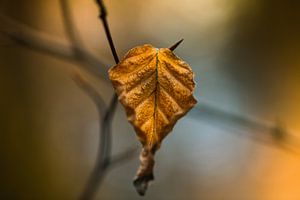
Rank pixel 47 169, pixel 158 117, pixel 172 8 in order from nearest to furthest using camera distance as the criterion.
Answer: pixel 158 117, pixel 47 169, pixel 172 8

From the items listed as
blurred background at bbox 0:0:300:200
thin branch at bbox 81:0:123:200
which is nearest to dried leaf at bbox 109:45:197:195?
thin branch at bbox 81:0:123:200

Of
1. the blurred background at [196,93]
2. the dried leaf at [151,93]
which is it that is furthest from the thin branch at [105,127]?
the blurred background at [196,93]

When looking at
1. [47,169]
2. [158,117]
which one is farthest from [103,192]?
[158,117]

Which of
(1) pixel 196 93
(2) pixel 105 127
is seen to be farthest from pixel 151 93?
(1) pixel 196 93

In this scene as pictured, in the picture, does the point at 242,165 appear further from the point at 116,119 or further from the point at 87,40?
the point at 87,40

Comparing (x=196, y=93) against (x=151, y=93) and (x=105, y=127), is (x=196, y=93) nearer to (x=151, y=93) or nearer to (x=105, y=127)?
(x=105, y=127)

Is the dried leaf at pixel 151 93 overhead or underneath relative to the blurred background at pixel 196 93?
underneath

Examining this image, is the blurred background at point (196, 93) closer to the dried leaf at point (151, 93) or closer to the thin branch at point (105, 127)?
the thin branch at point (105, 127)

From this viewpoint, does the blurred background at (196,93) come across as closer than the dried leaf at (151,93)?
No
